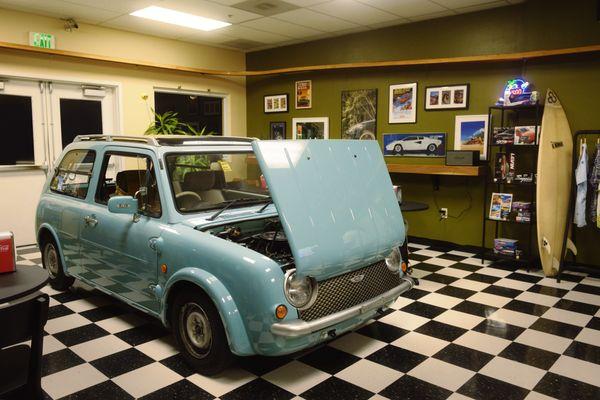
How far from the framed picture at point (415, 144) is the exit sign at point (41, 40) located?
4516 millimetres

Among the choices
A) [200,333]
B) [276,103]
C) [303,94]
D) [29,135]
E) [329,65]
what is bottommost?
[200,333]

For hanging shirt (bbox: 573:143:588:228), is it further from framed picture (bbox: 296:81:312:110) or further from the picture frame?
the picture frame

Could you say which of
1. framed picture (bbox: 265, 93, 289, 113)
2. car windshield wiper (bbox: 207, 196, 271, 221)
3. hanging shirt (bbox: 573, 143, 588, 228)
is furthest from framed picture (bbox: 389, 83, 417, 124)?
car windshield wiper (bbox: 207, 196, 271, 221)

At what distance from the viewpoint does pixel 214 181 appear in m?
3.24

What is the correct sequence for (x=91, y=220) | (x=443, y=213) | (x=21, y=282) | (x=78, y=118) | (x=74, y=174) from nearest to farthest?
A: 1. (x=21, y=282)
2. (x=91, y=220)
3. (x=74, y=174)
4. (x=443, y=213)
5. (x=78, y=118)

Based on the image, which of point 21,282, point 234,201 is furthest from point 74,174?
point 21,282

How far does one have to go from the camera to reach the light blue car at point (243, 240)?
7.73 feet

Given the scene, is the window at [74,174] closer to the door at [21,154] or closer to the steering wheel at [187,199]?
the steering wheel at [187,199]

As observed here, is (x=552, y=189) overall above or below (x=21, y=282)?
above

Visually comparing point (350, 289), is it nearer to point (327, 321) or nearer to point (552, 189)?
point (327, 321)

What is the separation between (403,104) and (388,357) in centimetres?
409

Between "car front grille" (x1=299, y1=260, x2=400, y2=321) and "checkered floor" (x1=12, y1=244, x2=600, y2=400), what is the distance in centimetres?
44

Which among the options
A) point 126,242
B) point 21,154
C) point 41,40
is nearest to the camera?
point 126,242

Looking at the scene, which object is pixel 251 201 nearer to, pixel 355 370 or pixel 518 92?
pixel 355 370
